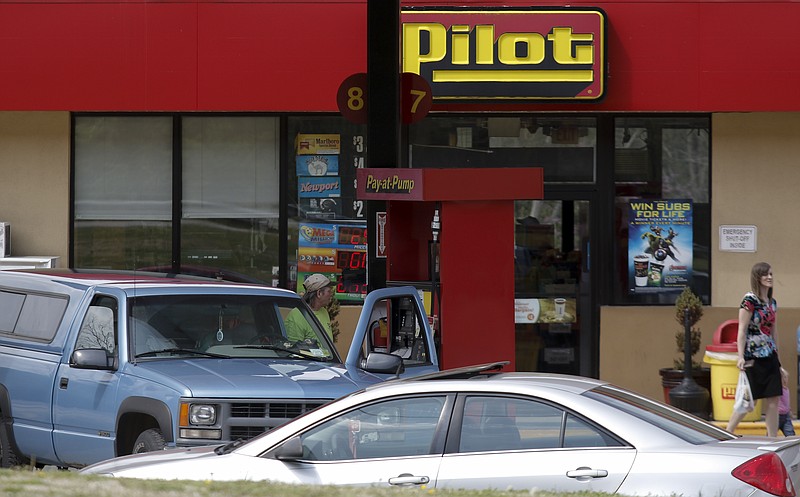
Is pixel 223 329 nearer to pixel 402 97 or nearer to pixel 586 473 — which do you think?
pixel 402 97

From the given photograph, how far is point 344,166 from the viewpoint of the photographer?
1495cm

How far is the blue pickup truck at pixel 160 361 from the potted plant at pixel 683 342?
15.0 ft

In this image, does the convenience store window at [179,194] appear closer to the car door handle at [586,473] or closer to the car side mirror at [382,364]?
the car side mirror at [382,364]

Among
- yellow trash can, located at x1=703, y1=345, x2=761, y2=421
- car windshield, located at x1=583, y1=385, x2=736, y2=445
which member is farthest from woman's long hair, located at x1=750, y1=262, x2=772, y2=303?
car windshield, located at x1=583, y1=385, x2=736, y2=445

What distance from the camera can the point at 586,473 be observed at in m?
6.36

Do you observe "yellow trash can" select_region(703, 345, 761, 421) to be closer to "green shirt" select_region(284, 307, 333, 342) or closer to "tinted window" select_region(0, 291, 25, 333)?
"green shirt" select_region(284, 307, 333, 342)

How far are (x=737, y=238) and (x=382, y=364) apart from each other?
23.5ft

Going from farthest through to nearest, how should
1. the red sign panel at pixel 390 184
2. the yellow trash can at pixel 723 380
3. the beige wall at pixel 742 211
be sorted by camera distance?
1. the beige wall at pixel 742 211
2. the yellow trash can at pixel 723 380
3. the red sign panel at pixel 390 184

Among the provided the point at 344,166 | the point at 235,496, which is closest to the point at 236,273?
the point at 344,166

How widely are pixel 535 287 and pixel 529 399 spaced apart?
820 cm

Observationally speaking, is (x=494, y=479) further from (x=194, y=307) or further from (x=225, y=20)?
(x=225, y=20)

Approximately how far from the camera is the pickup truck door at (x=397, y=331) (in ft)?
30.2

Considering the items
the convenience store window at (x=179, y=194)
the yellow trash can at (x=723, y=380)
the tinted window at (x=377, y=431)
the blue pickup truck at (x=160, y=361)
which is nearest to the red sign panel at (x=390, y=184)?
the blue pickup truck at (x=160, y=361)

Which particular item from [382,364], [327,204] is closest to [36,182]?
[327,204]
